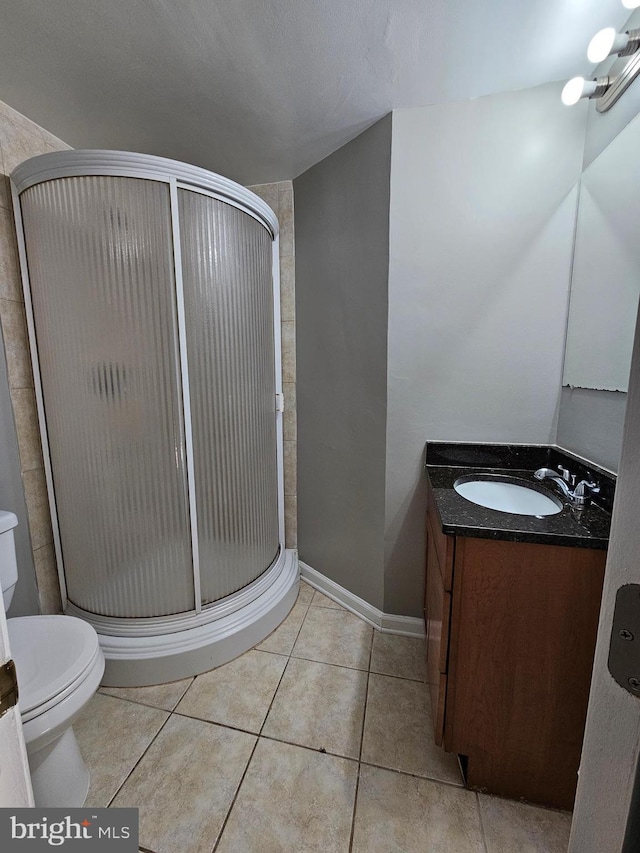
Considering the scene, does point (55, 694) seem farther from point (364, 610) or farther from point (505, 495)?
point (505, 495)

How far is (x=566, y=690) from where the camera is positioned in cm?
97

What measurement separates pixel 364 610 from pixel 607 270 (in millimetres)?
1788

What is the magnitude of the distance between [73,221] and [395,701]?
220 centimetres

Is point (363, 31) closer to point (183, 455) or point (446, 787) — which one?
point (183, 455)

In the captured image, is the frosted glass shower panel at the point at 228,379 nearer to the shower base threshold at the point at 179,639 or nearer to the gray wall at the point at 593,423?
the shower base threshold at the point at 179,639

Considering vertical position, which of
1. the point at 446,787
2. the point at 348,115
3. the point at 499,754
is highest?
the point at 348,115

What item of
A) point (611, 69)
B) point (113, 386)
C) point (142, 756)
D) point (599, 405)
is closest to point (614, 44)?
point (611, 69)

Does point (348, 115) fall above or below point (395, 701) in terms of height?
above

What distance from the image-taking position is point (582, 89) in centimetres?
113

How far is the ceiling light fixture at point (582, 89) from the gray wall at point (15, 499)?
2.20 metres

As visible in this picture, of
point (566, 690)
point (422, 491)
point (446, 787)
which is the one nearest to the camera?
point (566, 690)

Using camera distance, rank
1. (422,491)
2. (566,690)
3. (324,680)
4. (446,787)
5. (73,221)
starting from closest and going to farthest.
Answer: (566,690)
(446,787)
(73,221)
(324,680)
(422,491)

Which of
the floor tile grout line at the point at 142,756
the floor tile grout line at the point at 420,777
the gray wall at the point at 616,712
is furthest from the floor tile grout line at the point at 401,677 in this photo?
the gray wall at the point at 616,712

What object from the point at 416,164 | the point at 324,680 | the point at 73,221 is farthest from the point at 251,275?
the point at 324,680
